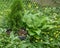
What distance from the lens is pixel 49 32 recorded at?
21.2ft

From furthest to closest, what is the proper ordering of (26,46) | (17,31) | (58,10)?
(58,10)
(17,31)
(26,46)

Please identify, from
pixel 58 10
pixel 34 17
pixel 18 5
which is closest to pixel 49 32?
pixel 34 17

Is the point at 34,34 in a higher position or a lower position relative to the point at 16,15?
lower

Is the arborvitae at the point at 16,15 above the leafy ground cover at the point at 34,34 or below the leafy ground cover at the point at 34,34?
above

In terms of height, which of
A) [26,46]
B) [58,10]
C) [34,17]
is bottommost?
[26,46]

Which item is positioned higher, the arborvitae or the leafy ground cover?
the arborvitae

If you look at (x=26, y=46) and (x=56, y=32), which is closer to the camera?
(x=26, y=46)

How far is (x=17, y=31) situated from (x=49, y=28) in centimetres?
87

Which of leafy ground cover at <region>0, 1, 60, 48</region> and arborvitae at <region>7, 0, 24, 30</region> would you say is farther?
arborvitae at <region>7, 0, 24, 30</region>

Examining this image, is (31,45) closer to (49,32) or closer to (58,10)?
(49,32)

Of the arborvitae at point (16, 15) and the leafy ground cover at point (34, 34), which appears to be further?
the arborvitae at point (16, 15)

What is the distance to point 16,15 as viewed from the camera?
626cm

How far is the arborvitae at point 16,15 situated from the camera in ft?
20.5

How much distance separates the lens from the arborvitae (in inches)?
246
